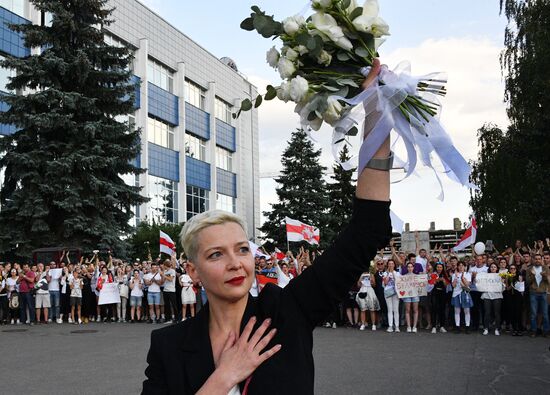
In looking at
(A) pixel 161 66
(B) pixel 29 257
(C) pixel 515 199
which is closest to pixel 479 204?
(C) pixel 515 199

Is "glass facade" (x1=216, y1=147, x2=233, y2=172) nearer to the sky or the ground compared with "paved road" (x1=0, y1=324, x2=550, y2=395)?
nearer to the sky

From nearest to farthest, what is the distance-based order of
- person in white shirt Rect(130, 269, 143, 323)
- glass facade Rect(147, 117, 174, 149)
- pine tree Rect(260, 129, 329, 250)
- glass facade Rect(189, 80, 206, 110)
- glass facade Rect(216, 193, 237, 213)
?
person in white shirt Rect(130, 269, 143, 323) < pine tree Rect(260, 129, 329, 250) < glass facade Rect(147, 117, 174, 149) < glass facade Rect(189, 80, 206, 110) < glass facade Rect(216, 193, 237, 213)

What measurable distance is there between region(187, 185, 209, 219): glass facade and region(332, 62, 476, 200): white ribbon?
170 ft

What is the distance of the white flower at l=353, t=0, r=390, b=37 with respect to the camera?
2.23 m

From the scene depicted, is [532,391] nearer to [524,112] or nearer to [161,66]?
[524,112]

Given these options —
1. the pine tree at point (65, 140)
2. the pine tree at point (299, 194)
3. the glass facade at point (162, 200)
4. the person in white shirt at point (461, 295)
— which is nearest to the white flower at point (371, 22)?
the person in white shirt at point (461, 295)

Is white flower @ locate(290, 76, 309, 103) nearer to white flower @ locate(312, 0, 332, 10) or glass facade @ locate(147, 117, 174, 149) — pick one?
white flower @ locate(312, 0, 332, 10)

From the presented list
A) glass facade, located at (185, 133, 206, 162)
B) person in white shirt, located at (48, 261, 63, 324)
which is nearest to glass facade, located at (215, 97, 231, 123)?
glass facade, located at (185, 133, 206, 162)

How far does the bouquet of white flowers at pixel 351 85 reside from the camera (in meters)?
2.21

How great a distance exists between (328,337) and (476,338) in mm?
3356

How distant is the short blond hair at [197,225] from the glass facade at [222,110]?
59712 mm

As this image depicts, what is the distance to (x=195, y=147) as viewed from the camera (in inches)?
2240

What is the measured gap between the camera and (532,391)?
798 cm

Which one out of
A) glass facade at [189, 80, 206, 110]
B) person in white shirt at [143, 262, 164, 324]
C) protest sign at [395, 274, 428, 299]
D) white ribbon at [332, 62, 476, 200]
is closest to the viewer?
white ribbon at [332, 62, 476, 200]
